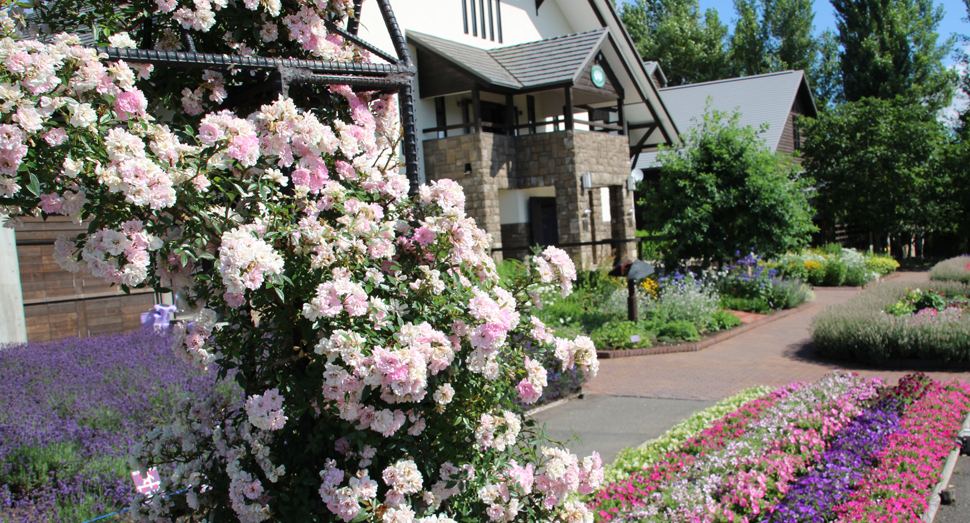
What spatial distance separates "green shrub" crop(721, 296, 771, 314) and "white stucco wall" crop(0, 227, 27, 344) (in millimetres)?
12152

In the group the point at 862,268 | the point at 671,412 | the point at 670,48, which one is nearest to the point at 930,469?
the point at 671,412

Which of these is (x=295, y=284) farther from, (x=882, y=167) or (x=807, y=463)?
(x=882, y=167)

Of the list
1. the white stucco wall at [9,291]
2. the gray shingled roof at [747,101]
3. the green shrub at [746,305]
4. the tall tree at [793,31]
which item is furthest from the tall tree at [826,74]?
the white stucco wall at [9,291]

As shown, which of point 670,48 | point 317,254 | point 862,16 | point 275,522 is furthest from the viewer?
point 670,48

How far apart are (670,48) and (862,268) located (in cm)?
2875

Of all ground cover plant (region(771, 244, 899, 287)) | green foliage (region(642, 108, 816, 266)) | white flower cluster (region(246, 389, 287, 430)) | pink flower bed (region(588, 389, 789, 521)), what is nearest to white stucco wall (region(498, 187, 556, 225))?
green foliage (region(642, 108, 816, 266))

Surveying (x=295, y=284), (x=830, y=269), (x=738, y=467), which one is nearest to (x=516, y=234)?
(x=830, y=269)

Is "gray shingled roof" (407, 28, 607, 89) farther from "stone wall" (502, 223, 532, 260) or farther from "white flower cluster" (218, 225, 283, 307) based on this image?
"white flower cluster" (218, 225, 283, 307)

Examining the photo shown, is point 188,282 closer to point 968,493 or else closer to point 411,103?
point 411,103

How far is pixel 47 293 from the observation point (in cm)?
985

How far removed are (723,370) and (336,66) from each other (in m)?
7.57

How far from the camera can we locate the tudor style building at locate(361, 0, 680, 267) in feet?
55.6

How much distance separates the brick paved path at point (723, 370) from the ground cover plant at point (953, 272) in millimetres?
5038

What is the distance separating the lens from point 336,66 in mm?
2992
